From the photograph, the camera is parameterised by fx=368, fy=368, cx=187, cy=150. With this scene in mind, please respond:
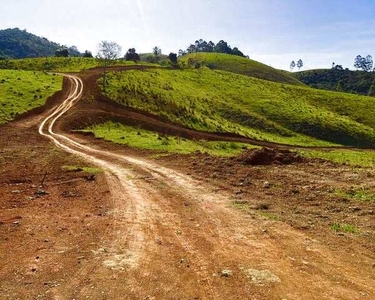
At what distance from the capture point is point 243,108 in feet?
199

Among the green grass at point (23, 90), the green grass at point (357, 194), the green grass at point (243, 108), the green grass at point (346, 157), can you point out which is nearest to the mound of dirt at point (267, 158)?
the green grass at point (357, 194)

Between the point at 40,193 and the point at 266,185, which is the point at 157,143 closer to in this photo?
the point at 266,185

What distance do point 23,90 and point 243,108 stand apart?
33243 mm

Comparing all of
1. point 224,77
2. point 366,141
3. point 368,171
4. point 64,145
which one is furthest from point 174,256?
point 224,77

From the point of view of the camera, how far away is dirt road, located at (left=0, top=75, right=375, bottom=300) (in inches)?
312

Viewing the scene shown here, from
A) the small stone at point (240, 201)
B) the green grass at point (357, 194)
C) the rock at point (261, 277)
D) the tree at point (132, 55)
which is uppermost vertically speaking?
the tree at point (132, 55)

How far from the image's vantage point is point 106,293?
25.7 ft

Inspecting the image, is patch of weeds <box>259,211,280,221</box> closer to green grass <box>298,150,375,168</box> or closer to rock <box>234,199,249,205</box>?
rock <box>234,199,249,205</box>

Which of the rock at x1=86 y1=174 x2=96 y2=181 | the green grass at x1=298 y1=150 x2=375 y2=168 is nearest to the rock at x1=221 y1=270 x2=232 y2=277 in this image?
the rock at x1=86 y1=174 x2=96 y2=181

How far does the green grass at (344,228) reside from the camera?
11.6m

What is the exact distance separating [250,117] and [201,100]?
845 cm

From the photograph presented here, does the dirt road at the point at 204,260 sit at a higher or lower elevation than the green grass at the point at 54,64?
lower

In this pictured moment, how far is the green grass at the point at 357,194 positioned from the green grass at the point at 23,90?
114 feet

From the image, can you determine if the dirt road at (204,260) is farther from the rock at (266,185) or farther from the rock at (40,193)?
the rock at (40,193)
